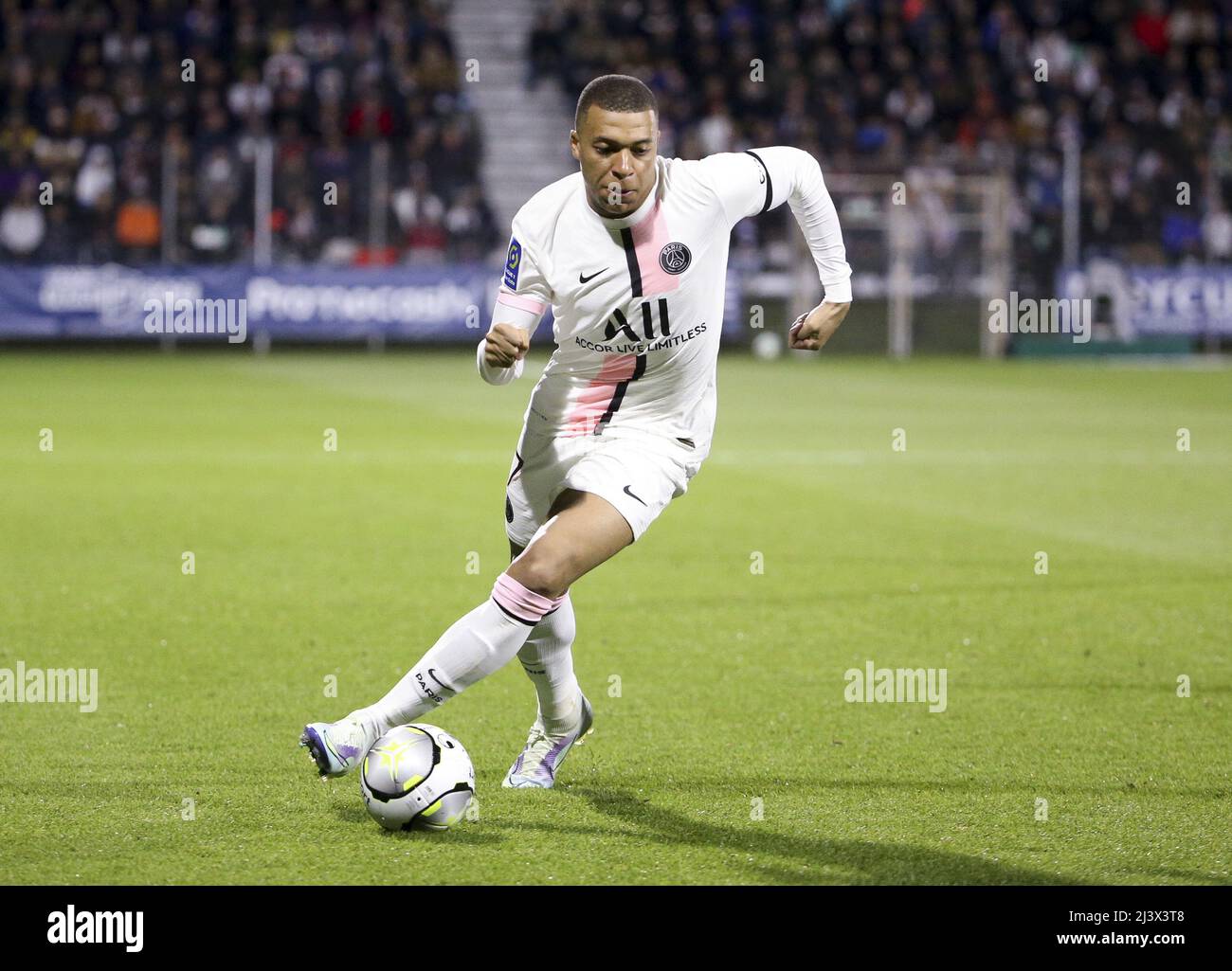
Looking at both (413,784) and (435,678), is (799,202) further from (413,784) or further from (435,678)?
(413,784)

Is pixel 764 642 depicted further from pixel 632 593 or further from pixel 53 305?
pixel 53 305

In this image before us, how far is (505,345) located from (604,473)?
57 cm

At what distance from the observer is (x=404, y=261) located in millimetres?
26109

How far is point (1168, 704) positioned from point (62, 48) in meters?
25.3

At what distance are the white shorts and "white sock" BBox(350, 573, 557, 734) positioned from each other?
39 cm

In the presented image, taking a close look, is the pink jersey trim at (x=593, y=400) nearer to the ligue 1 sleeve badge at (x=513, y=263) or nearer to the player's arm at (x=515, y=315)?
the player's arm at (x=515, y=315)

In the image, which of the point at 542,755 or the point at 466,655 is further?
the point at 542,755

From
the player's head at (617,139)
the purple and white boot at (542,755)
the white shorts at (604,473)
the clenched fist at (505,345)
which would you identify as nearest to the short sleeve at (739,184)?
the player's head at (617,139)

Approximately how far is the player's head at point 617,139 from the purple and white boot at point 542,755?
1554 millimetres

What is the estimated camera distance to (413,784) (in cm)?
466

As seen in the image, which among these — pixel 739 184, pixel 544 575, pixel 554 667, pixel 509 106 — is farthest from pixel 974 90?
pixel 544 575

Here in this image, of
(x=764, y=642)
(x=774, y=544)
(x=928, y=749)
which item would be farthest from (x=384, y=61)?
(x=928, y=749)

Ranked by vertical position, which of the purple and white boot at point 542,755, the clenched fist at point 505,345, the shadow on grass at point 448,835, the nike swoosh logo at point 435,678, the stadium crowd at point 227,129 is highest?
the stadium crowd at point 227,129

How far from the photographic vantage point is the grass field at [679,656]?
462cm
